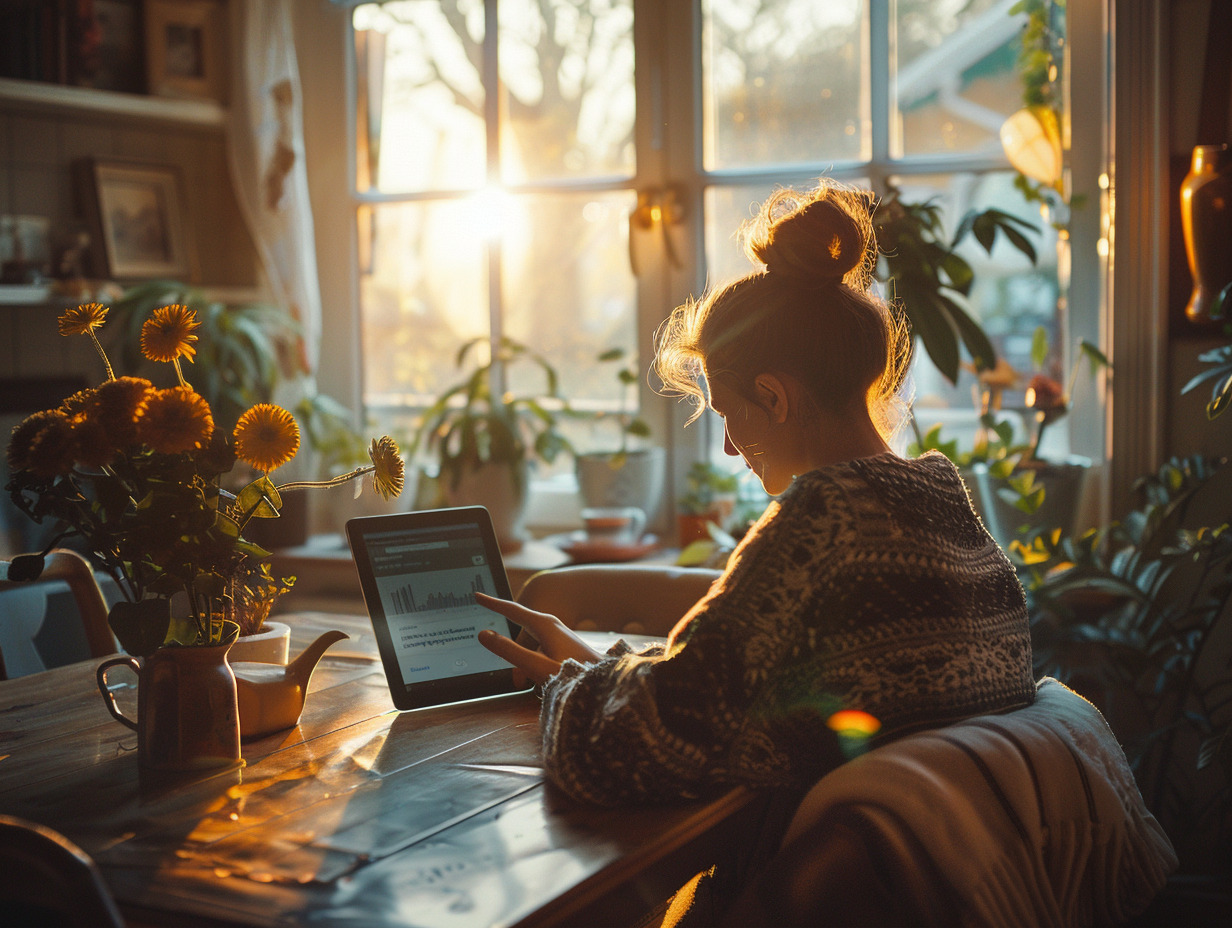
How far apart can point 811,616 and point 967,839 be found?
0.22m

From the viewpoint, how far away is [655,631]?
70.0 inches

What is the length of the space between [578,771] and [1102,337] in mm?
1667

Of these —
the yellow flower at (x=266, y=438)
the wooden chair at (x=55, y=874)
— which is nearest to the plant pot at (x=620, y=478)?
the yellow flower at (x=266, y=438)

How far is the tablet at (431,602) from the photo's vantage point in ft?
4.38

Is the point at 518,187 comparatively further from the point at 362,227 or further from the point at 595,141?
the point at 362,227

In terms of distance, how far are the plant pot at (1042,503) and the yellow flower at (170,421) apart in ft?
5.22

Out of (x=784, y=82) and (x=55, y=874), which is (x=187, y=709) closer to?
(x=55, y=874)

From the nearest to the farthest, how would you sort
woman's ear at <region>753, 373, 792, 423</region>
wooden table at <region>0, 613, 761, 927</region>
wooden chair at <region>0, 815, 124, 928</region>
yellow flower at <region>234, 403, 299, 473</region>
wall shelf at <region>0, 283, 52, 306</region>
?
wooden chair at <region>0, 815, 124, 928</region>
wooden table at <region>0, 613, 761, 927</region>
yellow flower at <region>234, 403, 299, 473</region>
woman's ear at <region>753, 373, 792, 423</region>
wall shelf at <region>0, 283, 52, 306</region>

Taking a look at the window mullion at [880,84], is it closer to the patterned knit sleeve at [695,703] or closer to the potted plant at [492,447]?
the potted plant at [492,447]

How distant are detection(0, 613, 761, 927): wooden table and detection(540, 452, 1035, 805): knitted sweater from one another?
0.04m

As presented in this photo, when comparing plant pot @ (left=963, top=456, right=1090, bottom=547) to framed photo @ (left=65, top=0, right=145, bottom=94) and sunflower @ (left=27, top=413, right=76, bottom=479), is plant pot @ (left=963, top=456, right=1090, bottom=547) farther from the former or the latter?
framed photo @ (left=65, top=0, right=145, bottom=94)

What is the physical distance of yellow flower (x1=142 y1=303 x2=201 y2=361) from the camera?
1073 mm

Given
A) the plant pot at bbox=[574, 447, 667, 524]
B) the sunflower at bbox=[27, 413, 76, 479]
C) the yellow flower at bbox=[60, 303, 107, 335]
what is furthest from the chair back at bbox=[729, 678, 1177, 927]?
the plant pot at bbox=[574, 447, 667, 524]

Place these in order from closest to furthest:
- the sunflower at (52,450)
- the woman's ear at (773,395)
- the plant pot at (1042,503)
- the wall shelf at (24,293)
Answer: the sunflower at (52,450) < the woman's ear at (773,395) < the plant pot at (1042,503) < the wall shelf at (24,293)
